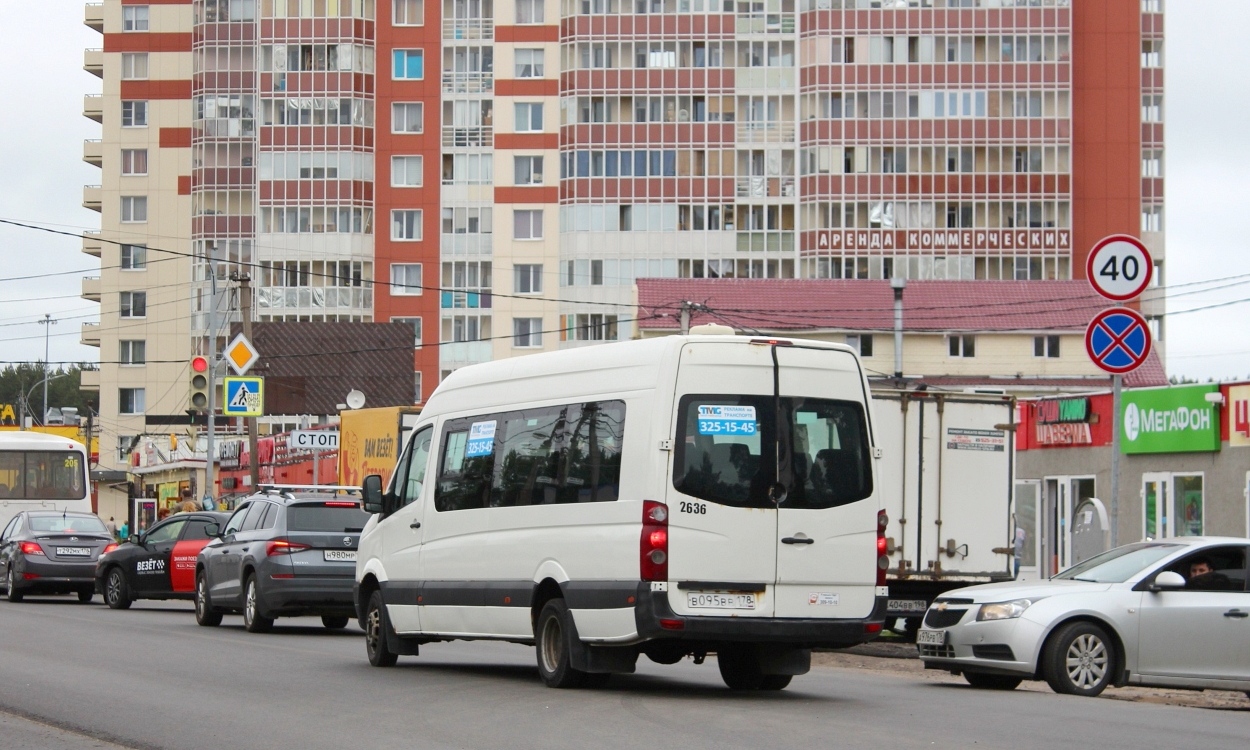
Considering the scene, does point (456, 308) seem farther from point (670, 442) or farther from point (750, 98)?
point (670, 442)

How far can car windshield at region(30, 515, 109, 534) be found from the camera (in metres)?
31.0

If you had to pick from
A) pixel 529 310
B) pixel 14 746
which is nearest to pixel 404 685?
pixel 14 746

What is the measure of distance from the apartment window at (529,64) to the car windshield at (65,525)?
64362 millimetres

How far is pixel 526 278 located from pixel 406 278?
6285 mm

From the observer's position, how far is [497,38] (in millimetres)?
94062

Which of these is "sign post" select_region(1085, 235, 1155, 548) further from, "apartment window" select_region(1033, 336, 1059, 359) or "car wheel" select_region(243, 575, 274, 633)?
"apartment window" select_region(1033, 336, 1059, 359)

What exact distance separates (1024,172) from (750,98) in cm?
1374

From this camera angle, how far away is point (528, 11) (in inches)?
3711

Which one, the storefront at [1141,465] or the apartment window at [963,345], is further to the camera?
the apartment window at [963,345]

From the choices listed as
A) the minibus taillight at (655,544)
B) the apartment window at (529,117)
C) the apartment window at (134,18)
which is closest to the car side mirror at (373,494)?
the minibus taillight at (655,544)

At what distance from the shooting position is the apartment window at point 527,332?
92.2 m

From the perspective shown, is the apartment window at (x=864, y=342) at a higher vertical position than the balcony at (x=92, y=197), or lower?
lower

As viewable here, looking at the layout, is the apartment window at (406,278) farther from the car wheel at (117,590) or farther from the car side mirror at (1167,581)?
the car side mirror at (1167,581)

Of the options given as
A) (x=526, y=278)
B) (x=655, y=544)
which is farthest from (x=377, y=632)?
(x=526, y=278)
